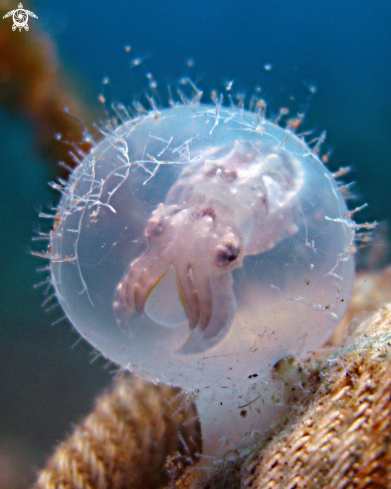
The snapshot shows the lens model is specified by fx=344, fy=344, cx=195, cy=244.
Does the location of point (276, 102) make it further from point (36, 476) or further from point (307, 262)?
point (36, 476)

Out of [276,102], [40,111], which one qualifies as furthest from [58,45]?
[276,102]

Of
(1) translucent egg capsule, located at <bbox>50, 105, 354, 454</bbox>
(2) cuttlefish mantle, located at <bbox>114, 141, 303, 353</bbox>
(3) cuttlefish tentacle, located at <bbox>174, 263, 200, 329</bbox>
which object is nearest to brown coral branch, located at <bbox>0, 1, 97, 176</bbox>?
(1) translucent egg capsule, located at <bbox>50, 105, 354, 454</bbox>

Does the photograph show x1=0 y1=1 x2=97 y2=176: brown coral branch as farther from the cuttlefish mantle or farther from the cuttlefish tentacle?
the cuttlefish tentacle

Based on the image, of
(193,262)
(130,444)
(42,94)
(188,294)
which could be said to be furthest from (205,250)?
(42,94)

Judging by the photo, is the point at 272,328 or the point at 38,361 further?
the point at 38,361

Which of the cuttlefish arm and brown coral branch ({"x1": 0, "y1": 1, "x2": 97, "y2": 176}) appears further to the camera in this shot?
brown coral branch ({"x1": 0, "y1": 1, "x2": 97, "y2": 176})

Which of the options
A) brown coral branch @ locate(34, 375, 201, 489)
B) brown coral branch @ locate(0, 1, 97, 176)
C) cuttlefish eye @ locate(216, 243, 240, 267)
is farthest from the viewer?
brown coral branch @ locate(0, 1, 97, 176)

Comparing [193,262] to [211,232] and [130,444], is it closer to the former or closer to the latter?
[211,232]
